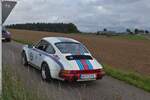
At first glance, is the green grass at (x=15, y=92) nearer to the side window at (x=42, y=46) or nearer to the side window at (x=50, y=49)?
the side window at (x=50, y=49)

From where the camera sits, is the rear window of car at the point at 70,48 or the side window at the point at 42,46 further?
the side window at the point at 42,46

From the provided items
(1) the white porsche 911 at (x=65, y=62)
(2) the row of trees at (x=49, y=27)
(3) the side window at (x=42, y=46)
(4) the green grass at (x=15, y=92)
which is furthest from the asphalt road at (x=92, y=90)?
(2) the row of trees at (x=49, y=27)

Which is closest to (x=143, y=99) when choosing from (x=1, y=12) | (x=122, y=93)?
(x=122, y=93)

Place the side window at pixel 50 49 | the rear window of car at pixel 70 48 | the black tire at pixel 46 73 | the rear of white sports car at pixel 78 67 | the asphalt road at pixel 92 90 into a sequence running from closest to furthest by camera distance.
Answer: the asphalt road at pixel 92 90
the rear of white sports car at pixel 78 67
the black tire at pixel 46 73
the rear window of car at pixel 70 48
the side window at pixel 50 49

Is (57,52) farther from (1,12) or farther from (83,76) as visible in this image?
(1,12)

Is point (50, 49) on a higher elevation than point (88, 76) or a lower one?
higher

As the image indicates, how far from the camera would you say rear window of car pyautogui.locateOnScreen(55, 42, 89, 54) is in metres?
11.7

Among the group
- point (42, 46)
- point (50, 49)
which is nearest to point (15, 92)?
point (50, 49)

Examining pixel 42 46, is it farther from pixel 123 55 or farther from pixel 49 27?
pixel 49 27

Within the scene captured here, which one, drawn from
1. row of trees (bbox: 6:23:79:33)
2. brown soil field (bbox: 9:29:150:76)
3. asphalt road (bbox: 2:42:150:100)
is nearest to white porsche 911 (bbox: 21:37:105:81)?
asphalt road (bbox: 2:42:150:100)

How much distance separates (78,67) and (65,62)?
1.48ft

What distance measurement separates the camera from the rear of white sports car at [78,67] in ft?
35.0

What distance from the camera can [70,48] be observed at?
12.0m

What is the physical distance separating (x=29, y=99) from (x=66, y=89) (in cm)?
415
